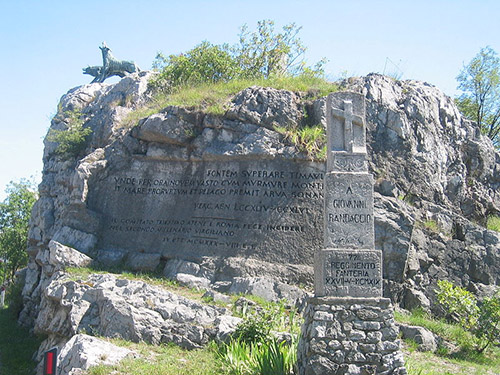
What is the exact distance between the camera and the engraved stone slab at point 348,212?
7629mm

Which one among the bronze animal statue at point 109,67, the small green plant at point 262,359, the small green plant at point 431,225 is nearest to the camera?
the small green plant at point 262,359

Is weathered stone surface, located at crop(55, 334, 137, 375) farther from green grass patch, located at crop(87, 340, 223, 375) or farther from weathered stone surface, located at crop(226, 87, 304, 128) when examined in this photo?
weathered stone surface, located at crop(226, 87, 304, 128)

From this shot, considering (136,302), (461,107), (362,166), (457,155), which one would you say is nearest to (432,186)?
(457,155)

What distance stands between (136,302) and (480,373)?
6447 mm

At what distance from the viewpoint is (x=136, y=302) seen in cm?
948

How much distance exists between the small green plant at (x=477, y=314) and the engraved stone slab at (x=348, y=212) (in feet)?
14.9

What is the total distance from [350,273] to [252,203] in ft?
18.5

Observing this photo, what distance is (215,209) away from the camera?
1301cm

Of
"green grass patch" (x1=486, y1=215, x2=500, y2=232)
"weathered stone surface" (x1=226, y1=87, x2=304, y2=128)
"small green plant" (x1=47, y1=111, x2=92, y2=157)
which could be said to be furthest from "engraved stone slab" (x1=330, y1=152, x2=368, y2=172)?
"small green plant" (x1=47, y1=111, x2=92, y2=157)

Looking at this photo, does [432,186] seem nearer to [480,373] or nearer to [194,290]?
[480,373]

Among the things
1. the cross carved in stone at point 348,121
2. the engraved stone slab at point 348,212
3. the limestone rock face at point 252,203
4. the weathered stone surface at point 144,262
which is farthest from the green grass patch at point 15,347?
the cross carved in stone at point 348,121

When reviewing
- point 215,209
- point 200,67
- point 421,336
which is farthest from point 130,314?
point 200,67

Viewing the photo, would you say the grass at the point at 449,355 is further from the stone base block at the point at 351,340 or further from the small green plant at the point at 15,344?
the small green plant at the point at 15,344

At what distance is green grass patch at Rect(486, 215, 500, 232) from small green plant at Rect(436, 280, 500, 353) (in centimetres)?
463
